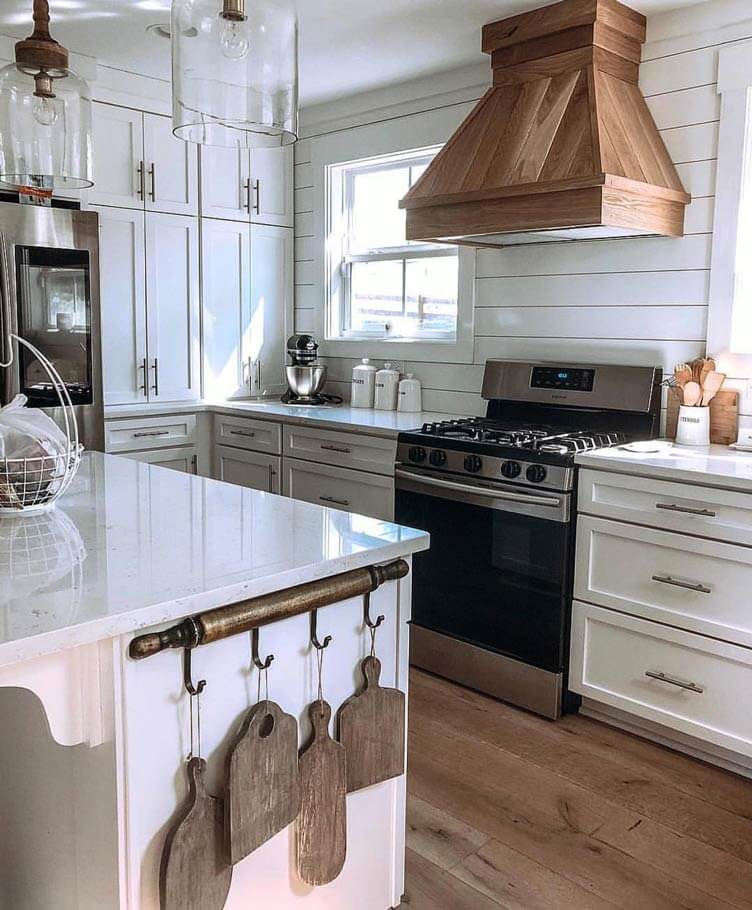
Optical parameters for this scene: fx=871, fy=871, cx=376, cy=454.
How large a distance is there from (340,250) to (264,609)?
11.3 ft

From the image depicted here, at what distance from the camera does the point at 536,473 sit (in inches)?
114

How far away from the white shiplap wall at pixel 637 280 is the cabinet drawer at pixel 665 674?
2.98 ft

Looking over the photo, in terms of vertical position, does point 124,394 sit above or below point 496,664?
above

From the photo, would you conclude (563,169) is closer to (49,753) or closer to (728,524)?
(728,524)

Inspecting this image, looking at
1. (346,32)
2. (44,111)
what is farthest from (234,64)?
(346,32)

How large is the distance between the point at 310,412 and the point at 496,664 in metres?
1.56

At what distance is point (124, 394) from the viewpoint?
4199 millimetres

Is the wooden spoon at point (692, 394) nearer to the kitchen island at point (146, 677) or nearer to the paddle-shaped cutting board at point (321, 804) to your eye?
the kitchen island at point (146, 677)

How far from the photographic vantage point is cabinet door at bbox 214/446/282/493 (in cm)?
409

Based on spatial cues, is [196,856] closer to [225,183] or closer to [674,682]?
[674,682]

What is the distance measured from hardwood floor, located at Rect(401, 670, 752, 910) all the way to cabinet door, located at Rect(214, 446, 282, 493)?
1.51m

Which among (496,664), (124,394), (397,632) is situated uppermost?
(124,394)

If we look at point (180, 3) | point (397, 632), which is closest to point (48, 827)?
point (397, 632)

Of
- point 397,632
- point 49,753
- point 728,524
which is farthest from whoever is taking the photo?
point 728,524
